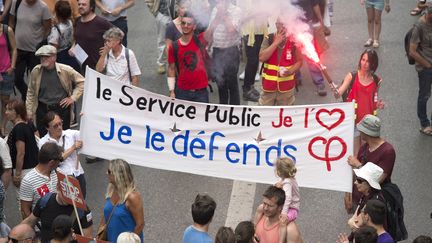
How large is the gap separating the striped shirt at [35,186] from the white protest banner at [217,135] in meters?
0.79

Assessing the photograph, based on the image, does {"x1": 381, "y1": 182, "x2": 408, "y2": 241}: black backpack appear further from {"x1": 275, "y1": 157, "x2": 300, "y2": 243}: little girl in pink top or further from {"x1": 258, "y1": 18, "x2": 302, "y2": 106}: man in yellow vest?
{"x1": 258, "y1": 18, "x2": 302, "y2": 106}: man in yellow vest

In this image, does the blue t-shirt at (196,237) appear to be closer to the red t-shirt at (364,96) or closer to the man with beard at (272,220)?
the man with beard at (272,220)

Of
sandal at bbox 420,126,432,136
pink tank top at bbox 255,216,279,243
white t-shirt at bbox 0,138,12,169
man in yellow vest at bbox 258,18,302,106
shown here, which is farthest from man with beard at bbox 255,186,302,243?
sandal at bbox 420,126,432,136

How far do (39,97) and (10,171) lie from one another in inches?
61.6

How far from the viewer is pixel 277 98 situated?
10148 mm

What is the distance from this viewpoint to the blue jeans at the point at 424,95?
35.4 feet

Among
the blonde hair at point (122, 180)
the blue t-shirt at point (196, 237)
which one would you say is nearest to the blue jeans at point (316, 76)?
the blonde hair at point (122, 180)

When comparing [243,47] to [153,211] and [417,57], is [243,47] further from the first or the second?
[153,211]

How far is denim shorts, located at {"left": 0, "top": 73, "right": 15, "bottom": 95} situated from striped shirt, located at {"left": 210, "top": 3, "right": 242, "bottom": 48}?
8.29ft

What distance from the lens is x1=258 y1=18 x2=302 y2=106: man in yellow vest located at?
9844mm

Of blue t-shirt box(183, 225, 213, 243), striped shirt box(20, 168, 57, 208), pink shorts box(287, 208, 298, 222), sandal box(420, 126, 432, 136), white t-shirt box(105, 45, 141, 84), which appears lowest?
blue t-shirt box(183, 225, 213, 243)

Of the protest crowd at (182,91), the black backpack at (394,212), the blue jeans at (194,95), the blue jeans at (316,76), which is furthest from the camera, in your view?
the blue jeans at (316,76)

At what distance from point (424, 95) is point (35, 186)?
5222 millimetres

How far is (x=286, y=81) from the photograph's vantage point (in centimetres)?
1002
